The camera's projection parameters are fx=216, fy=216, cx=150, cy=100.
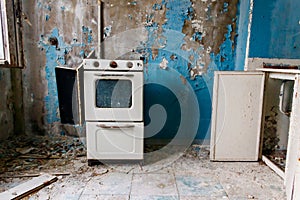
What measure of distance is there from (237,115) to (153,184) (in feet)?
3.50

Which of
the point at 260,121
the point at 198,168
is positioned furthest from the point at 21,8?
the point at 260,121

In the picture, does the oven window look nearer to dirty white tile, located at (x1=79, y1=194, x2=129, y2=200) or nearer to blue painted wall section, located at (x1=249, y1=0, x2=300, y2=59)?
dirty white tile, located at (x1=79, y1=194, x2=129, y2=200)

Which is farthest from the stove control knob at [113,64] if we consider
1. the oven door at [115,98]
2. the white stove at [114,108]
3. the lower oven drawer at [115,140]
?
the lower oven drawer at [115,140]

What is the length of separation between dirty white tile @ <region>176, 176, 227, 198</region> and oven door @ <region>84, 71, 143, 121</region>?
65 cm

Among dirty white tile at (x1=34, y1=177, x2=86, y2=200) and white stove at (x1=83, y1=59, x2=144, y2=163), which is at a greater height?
white stove at (x1=83, y1=59, x2=144, y2=163)

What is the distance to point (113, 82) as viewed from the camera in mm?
1940

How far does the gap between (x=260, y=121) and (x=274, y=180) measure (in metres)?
0.56

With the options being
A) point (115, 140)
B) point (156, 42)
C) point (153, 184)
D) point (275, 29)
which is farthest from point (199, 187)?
point (275, 29)

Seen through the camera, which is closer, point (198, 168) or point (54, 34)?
point (198, 168)

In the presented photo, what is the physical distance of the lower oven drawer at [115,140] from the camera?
6.45 ft

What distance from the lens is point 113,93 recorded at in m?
1.95

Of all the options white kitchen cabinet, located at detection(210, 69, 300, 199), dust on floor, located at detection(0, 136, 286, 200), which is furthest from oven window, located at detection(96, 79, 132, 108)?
white kitchen cabinet, located at detection(210, 69, 300, 199)

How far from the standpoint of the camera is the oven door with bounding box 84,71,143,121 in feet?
6.28

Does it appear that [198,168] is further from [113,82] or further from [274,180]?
[113,82]
